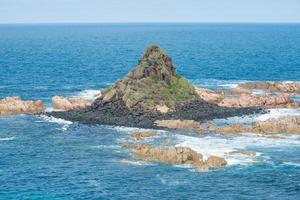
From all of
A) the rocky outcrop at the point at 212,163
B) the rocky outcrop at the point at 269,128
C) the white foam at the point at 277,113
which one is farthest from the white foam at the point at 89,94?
the rocky outcrop at the point at 212,163

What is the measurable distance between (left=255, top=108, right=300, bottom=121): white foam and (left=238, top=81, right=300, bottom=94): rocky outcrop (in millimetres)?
27230

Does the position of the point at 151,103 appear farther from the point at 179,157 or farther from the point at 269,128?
the point at 179,157

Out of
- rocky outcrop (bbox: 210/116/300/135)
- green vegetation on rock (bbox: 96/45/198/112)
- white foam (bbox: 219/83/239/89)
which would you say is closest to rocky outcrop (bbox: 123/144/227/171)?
rocky outcrop (bbox: 210/116/300/135)

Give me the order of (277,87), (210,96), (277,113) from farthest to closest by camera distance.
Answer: (277,87) → (210,96) → (277,113)

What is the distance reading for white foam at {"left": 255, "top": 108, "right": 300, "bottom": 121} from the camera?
138000mm

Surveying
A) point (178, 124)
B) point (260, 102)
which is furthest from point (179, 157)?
point (260, 102)

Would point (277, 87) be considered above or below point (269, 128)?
above

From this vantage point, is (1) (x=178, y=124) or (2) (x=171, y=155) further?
(1) (x=178, y=124)

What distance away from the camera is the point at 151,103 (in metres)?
143

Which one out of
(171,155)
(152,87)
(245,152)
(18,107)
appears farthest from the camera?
(18,107)

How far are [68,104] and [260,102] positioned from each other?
46719 millimetres

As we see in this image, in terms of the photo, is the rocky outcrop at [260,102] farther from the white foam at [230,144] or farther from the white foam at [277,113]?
the white foam at [230,144]

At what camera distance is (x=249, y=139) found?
12100cm

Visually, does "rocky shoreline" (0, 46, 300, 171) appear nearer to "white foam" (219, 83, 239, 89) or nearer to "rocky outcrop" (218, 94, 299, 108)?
"rocky outcrop" (218, 94, 299, 108)
